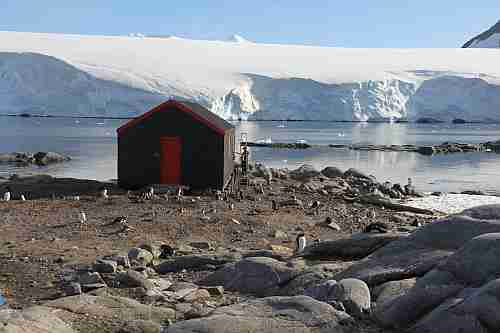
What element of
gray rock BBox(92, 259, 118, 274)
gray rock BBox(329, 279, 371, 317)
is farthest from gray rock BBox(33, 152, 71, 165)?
gray rock BBox(329, 279, 371, 317)

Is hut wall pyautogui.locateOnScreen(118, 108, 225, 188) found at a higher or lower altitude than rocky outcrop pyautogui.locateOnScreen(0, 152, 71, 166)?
higher

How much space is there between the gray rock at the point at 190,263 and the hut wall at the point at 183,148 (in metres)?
7.42

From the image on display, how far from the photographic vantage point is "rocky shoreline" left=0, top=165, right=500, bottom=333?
16.4ft

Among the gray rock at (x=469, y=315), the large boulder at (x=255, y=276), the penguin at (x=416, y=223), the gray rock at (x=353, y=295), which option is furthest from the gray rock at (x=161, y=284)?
the penguin at (x=416, y=223)

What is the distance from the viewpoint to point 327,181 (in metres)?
22.0

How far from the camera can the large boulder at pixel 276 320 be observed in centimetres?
486

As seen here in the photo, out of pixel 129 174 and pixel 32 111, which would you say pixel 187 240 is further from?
pixel 32 111

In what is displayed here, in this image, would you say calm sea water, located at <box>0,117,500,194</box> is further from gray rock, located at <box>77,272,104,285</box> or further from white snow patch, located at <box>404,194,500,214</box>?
gray rock, located at <box>77,272,104,285</box>

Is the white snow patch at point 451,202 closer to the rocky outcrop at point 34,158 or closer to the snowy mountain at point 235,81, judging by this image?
the rocky outcrop at point 34,158

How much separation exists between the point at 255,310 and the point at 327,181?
16.9 metres

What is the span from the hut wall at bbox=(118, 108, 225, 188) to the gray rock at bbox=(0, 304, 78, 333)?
35.2 feet

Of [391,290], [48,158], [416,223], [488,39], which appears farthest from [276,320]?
[488,39]

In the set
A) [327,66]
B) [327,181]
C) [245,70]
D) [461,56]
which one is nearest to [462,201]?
[327,181]

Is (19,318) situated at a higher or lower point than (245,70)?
lower
